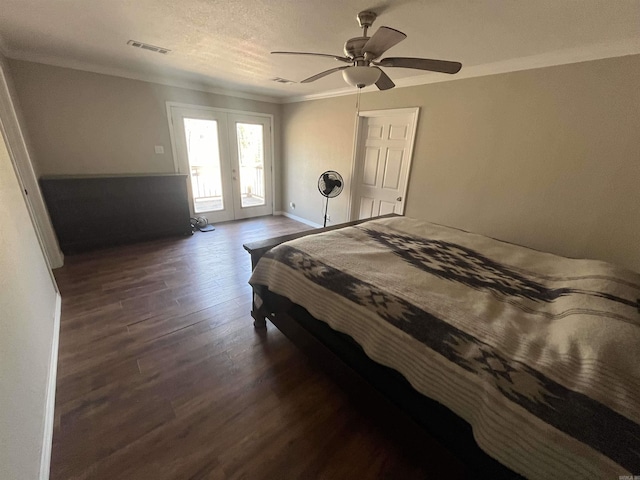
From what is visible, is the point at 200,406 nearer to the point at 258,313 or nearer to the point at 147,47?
the point at 258,313

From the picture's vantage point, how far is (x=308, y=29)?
1882 mm

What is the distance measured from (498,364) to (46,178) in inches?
174

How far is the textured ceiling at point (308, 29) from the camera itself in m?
1.56

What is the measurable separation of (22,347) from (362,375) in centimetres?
168

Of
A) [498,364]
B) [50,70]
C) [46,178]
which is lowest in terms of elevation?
[498,364]

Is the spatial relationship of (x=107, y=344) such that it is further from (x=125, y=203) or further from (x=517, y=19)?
(x=517, y=19)

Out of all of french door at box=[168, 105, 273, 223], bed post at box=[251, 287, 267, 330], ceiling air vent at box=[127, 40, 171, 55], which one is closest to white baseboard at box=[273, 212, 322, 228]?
french door at box=[168, 105, 273, 223]

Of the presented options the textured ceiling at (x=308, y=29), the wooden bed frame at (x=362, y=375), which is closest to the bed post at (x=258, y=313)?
the wooden bed frame at (x=362, y=375)

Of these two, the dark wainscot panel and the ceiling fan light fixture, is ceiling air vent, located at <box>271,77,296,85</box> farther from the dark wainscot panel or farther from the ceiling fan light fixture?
the ceiling fan light fixture

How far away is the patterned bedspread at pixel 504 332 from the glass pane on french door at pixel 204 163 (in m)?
3.32

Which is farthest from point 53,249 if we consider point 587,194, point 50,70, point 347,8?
point 587,194

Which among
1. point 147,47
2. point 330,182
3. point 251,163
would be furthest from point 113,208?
point 330,182

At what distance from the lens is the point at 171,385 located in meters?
1.53

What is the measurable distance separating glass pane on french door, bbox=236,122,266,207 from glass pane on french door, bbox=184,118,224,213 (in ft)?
1.44
